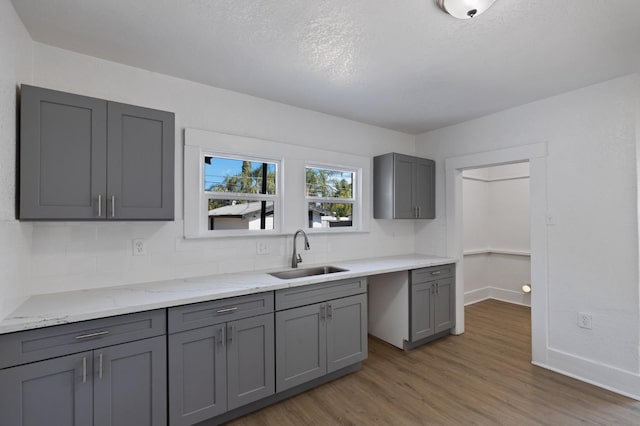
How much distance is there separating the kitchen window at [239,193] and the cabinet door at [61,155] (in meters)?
0.84

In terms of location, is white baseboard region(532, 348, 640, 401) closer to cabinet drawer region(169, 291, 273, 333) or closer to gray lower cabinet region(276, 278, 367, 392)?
gray lower cabinet region(276, 278, 367, 392)

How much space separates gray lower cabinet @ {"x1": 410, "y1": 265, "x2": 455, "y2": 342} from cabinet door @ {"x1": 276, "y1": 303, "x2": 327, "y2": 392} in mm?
1184

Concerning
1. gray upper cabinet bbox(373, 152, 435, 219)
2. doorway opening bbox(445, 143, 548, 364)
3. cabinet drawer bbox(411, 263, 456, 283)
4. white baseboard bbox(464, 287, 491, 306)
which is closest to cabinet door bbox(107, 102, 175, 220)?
gray upper cabinet bbox(373, 152, 435, 219)

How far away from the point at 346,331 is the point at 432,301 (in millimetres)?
1237

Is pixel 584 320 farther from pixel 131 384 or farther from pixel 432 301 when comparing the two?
pixel 131 384

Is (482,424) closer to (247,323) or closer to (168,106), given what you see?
(247,323)

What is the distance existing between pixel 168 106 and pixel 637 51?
3424mm

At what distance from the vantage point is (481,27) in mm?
1844

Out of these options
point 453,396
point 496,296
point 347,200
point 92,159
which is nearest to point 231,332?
point 92,159

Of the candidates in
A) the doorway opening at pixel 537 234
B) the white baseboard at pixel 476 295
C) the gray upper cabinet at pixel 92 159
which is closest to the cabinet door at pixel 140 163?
the gray upper cabinet at pixel 92 159

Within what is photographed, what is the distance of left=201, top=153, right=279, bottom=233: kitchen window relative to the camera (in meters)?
2.71

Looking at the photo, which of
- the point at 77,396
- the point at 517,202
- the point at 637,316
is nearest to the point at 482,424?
the point at 637,316

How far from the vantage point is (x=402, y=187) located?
3.62 metres

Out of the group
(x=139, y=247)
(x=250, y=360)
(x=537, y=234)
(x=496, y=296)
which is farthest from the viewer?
(x=496, y=296)
